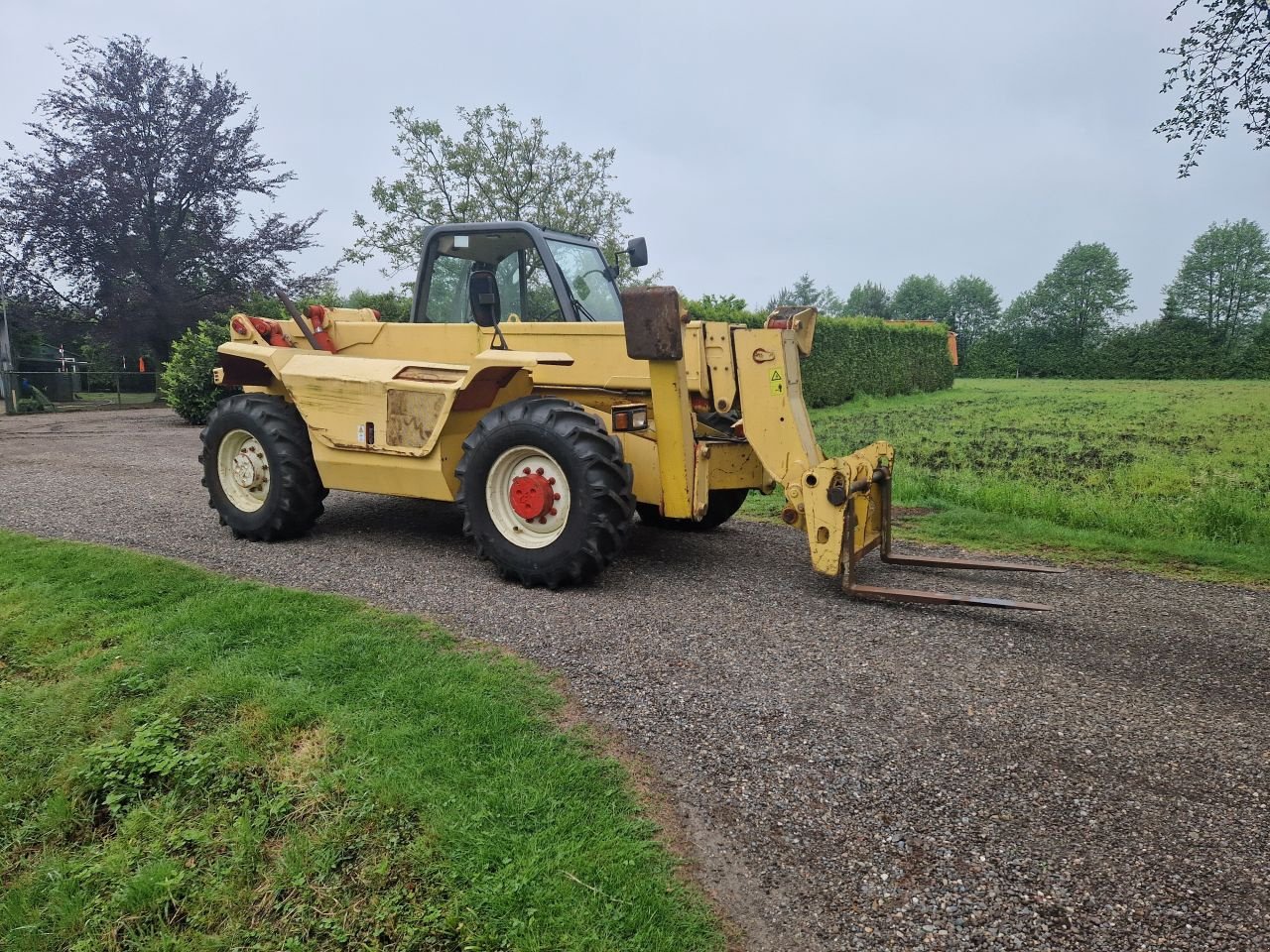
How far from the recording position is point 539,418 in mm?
5426

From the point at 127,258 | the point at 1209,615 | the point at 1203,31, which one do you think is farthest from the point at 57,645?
the point at 127,258

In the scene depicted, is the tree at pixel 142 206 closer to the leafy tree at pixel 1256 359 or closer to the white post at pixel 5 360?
the white post at pixel 5 360

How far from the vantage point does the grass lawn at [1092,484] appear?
6.82 metres

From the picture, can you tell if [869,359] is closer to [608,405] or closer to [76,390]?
[608,405]

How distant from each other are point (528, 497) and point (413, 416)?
3.72 feet

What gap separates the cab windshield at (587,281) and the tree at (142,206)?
22.3 meters

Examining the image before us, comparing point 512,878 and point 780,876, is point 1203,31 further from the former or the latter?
point 512,878

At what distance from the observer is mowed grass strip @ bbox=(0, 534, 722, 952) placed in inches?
107

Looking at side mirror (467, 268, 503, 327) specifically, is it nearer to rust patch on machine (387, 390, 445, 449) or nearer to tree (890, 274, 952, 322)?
rust patch on machine (387, 390, 445, 449)

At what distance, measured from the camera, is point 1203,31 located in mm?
6996

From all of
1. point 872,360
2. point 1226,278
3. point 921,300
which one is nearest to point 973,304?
point 921,300

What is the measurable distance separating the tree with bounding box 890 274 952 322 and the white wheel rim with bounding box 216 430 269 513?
89.6 metres

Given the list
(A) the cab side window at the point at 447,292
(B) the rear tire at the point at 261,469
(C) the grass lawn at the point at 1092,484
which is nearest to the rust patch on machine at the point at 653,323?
(A) the cab side window at the point at 447,292

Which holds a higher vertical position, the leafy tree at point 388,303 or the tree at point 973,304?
the tree at point 973,304
